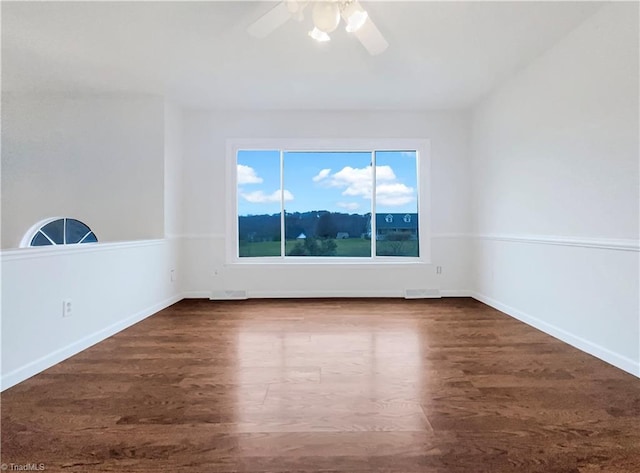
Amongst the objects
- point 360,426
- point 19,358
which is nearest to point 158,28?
point 19,358

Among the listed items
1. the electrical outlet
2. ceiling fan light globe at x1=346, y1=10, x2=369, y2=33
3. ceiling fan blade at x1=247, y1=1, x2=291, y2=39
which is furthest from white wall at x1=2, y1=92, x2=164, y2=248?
ceiling fan light globe at x1=346, y1=10, x2=369, y2=33

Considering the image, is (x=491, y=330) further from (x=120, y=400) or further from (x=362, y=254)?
(x=120, y=400)

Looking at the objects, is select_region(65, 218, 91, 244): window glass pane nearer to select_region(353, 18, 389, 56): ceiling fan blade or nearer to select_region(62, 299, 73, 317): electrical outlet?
select_region(62, 299, 73, 317): electrical outlet

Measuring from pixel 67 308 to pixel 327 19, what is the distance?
9.05 feet

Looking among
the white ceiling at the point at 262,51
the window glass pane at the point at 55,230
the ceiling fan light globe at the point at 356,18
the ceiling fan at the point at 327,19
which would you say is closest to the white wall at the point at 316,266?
the white ceiling at the point at 262,51

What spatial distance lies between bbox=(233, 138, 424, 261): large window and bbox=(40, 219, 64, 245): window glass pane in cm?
219

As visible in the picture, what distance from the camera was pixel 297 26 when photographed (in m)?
2.61

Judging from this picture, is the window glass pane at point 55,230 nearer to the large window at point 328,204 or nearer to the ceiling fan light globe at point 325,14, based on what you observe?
the large window at point 328,204

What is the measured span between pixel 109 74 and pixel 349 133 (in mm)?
2825

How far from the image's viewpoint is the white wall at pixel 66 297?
2.10 metres

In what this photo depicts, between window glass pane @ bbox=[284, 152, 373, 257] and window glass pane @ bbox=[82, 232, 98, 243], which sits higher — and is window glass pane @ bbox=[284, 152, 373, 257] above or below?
above

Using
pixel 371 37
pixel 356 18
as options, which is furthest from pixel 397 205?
pixel 356 18

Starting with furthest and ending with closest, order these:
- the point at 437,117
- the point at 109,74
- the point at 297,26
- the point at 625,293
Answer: the point at 437,117
the point at 109,74
the point at 297,26
the point at 625,293

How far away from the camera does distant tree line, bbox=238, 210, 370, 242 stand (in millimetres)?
4746
